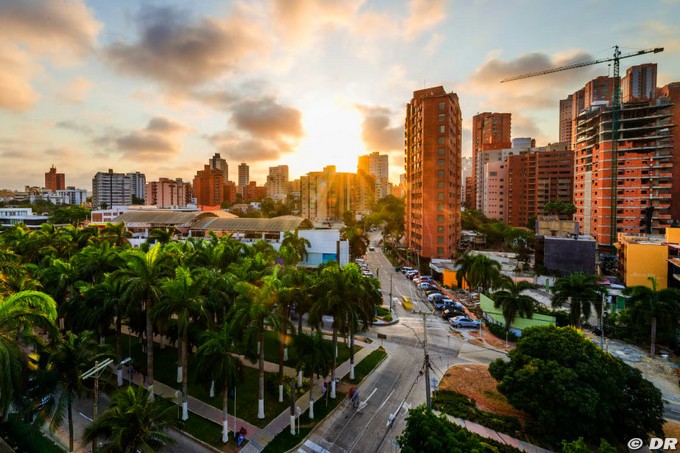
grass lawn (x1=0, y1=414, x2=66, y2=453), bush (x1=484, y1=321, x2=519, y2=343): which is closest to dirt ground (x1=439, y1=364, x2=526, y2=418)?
bush (x1=484, y1=321, x2=519, y2=343)

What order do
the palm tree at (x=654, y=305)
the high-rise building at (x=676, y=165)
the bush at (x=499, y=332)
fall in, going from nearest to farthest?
the palm tree at (x=654, y=305), the bush at (x=499, y=332), the high-rise building at (x=676, y=165)

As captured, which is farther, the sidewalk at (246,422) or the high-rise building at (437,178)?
the high-rise building at (437,178)

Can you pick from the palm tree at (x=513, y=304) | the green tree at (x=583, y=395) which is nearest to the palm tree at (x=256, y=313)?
the green tree at (x=583, y=395)

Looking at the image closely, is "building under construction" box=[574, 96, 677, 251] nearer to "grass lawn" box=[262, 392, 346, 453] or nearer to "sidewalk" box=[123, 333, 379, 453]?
"sidewalk" box=[123, 333, 379, 453]

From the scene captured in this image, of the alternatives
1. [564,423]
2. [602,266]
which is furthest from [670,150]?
[564,423]

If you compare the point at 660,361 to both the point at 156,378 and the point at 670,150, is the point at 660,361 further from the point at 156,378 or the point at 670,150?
the point at 670,150

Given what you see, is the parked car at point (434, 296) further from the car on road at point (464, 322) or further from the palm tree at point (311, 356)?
the palm tree at point (311, 356)

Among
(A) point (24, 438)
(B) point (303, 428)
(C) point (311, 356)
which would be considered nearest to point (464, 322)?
(C) point (311, 356)

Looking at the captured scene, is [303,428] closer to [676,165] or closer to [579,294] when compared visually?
[579,294]
